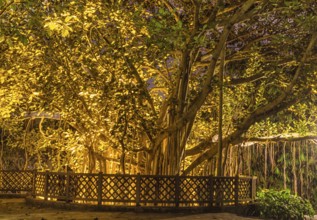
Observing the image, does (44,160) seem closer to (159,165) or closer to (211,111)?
(211,111)

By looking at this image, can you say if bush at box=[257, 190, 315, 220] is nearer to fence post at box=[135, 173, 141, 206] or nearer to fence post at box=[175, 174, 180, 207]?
fence post at box=[175, 174, 180, 207]

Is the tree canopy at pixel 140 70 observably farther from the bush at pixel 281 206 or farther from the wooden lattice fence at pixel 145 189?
the bush at pixel 281 206

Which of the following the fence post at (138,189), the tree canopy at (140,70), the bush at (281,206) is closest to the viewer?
the tree canopy at (140,70)

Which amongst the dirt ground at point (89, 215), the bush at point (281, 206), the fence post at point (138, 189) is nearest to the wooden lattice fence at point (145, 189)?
the fence post at point (138, 189)

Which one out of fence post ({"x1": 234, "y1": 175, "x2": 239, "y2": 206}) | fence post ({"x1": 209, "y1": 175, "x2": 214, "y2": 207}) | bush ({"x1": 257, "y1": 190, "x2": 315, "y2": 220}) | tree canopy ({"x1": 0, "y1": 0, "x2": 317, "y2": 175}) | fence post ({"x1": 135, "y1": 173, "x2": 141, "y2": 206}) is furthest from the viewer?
bush ({"x1": 257, "y1": 190, "x2": 315, "y2": 220})

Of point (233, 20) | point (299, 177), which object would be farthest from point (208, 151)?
point (299, 177)

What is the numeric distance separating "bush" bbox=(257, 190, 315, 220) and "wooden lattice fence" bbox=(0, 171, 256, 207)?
814 mm

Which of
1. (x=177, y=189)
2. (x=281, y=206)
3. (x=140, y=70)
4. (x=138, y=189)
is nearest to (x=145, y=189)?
(x=138, y=189)

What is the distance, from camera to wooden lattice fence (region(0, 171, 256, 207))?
1256cm

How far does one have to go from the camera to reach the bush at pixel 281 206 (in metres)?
14.5

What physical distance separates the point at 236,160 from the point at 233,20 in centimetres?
694

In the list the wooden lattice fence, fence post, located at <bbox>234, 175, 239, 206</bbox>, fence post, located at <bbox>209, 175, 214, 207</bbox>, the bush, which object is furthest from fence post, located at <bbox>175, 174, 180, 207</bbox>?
the bush

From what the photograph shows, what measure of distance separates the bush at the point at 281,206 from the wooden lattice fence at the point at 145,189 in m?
0.81

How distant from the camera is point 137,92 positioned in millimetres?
12133
